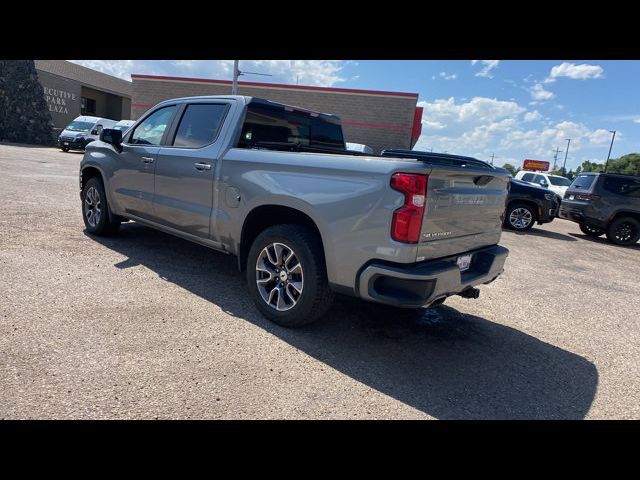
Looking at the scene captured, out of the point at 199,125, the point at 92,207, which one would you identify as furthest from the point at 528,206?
the point at 92,207

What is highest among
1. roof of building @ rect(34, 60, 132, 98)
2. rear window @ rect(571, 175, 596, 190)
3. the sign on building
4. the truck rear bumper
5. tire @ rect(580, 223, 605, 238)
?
roof of building @ rect(34, 60, 132, 98)

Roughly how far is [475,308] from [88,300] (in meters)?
4.00

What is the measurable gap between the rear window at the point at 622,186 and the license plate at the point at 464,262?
10.0 metres

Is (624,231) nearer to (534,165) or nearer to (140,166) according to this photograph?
(140,166)

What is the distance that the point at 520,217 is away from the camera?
37.2 ft

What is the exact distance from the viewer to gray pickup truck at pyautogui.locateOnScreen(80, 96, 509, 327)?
9.55 feet

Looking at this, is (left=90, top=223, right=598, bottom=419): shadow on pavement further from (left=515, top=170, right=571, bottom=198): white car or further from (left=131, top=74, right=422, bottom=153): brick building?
(left=131, top=74, right=422, bottom=153): brick building

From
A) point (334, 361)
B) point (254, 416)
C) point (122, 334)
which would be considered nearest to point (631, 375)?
point (334, 361)

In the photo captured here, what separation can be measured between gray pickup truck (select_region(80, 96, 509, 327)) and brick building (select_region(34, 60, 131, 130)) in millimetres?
33421

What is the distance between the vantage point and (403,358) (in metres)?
3.36

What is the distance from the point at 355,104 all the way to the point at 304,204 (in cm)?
2501

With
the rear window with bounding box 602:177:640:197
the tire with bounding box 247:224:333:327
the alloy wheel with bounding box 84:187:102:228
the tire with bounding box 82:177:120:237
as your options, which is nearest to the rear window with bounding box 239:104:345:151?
the tire with bounding box 247:224:333:327

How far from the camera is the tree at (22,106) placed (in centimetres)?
2827
